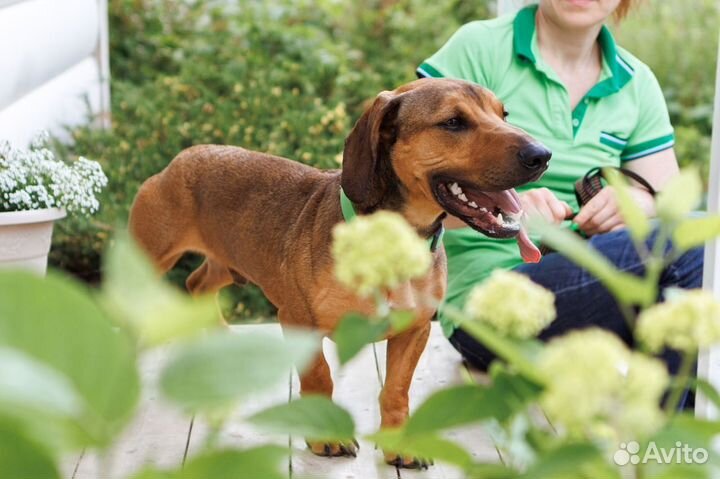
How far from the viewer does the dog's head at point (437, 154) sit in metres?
2.51

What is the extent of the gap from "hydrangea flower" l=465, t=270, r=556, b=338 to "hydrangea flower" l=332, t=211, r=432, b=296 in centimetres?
4

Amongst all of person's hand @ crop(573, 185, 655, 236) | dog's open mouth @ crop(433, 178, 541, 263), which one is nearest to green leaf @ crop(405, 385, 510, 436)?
dog's open mouth @ crop(433, 178, 541, 263)

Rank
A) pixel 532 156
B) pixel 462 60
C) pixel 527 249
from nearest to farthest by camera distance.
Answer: pixel 532 156 → pixel 527 249 → pixel 462 60

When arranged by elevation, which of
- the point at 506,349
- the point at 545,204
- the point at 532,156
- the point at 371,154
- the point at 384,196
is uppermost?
the point at 506,349

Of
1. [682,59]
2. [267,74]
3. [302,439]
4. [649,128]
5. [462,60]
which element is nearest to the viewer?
[302,439]

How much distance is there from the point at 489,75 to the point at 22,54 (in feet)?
6.50

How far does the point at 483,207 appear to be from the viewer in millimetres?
2576

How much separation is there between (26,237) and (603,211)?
5.49 ft

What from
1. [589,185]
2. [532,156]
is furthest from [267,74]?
[532,156]

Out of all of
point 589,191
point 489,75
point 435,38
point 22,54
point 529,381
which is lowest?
point 435,38

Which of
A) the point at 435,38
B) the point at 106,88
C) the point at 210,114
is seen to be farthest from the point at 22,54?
the point at 435,38

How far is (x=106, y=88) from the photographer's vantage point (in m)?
6.07

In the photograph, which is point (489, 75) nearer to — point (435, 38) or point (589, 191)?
point (589, 191)

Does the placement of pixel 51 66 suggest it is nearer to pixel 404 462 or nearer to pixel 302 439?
pixel 302 439
